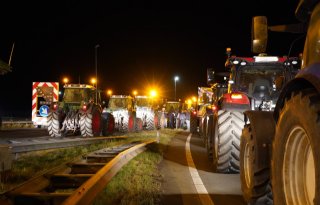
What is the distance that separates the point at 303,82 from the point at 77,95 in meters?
19.5

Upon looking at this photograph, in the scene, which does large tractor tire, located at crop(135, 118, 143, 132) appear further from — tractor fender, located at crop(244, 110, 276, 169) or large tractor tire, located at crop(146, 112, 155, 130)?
tractor fender, located at crop(244, 110, 276, 169)

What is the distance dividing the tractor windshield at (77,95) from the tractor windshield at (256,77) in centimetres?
1262

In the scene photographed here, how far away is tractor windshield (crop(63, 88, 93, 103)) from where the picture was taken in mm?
22562

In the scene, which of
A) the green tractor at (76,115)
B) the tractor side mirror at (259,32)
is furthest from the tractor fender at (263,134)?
the green tractor at (76,115)

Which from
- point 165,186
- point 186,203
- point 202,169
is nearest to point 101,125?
point 202,169

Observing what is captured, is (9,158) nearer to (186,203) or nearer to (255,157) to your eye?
(186,203)

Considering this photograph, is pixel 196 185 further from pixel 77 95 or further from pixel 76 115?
pixel 77 95

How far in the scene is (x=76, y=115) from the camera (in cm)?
2162

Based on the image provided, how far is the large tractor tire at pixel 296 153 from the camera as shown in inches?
140

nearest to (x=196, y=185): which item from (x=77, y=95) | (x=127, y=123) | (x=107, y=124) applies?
(x=77, y=95)

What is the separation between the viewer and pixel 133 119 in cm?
2812

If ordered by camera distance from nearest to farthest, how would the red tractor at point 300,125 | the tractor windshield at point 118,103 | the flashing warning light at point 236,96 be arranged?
the red tractor at point 300,125
the flashing warning light at point 236,96
the tractor windshield at point 118,103

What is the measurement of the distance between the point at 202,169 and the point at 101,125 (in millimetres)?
12671

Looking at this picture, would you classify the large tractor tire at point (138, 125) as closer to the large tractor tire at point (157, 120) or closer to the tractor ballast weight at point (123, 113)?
the tractor ballast weight at point (123, 113)
